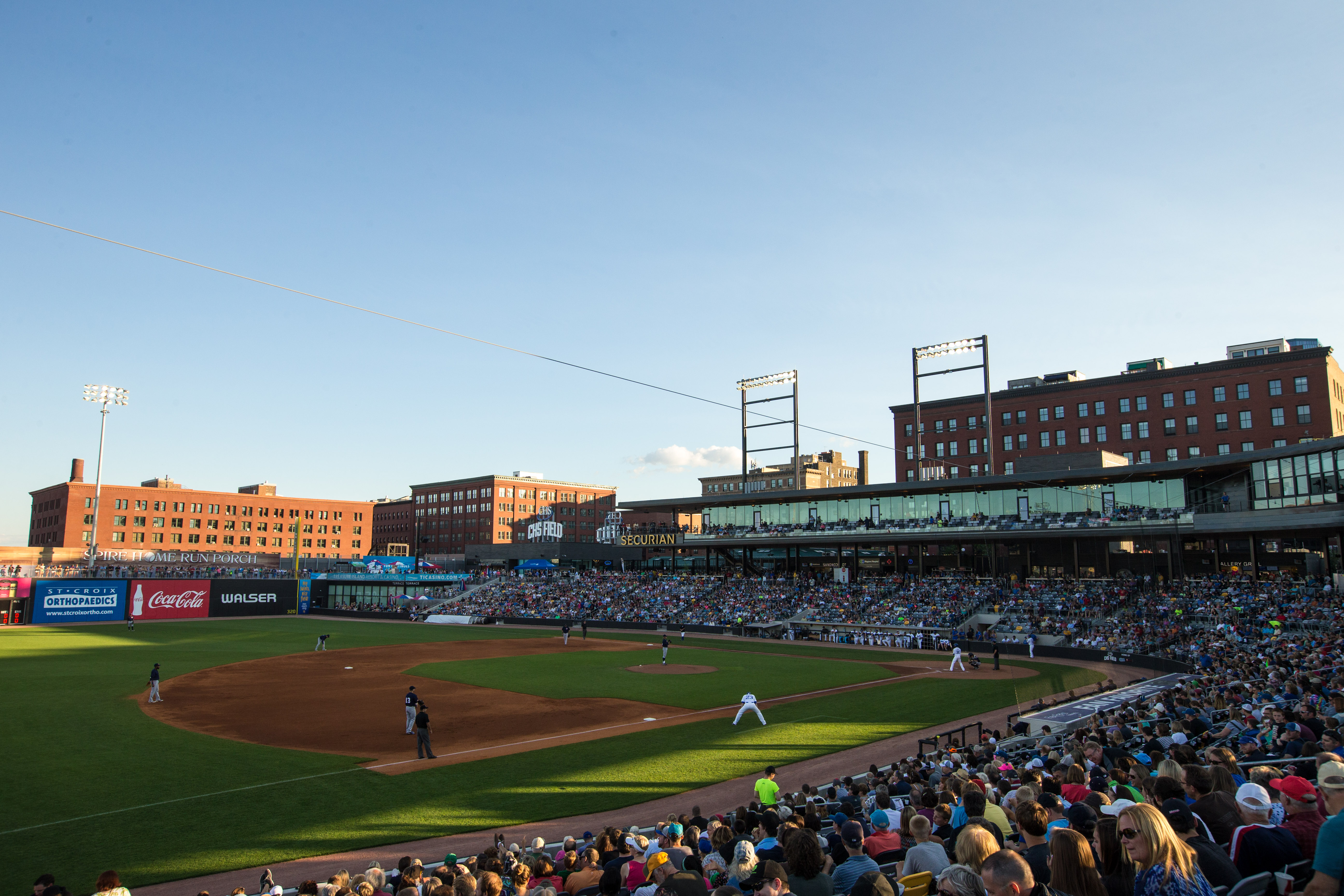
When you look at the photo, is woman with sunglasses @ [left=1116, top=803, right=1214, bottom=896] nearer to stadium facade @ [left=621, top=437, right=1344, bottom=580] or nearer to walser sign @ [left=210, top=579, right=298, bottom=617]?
stadium facade @ [left=621, top=437, right=1344, bottom=580]

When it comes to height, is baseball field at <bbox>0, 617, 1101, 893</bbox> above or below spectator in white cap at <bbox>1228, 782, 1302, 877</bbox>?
below

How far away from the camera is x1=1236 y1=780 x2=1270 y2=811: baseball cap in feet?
20.4

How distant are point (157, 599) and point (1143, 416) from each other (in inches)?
3843

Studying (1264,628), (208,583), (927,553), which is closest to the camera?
(1264,628)

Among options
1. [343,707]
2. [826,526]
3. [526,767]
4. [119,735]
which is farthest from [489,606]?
[526,767]

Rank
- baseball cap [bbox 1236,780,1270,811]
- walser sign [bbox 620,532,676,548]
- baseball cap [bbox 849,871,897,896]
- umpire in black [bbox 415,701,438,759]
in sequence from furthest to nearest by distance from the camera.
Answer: walser sign [bbox 620,532,676,548] < umpire in black [bbox 415,701,438,759] < baseball cap [bbox 1236,780,1270,811] < baseball cap [bbox 849,871,897,896]

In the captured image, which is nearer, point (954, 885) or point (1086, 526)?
point (954, 885)

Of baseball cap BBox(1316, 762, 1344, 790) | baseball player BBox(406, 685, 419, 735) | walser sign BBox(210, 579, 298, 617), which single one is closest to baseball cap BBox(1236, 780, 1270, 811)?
baseball cap BBox(1316, 762, 1344, 790)

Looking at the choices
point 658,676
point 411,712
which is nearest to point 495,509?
point 658,676

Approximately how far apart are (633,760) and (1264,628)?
33.0m

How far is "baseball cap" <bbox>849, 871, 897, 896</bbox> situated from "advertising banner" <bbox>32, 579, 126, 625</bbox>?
82265mm

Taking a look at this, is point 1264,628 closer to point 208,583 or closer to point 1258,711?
point 1258,711

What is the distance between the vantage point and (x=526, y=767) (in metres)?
19.8

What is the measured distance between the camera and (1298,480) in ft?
147
